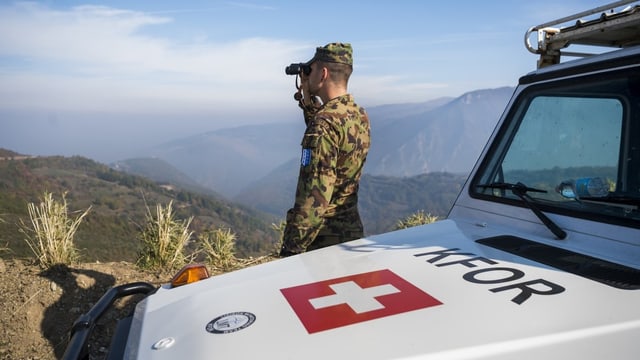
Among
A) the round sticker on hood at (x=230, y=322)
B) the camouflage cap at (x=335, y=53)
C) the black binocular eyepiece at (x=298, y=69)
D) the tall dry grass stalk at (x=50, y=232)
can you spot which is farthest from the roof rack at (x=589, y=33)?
the tall dry grass stalk at (x=50, y=232)

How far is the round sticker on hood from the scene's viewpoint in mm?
1489

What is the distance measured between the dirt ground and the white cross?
2.50 m

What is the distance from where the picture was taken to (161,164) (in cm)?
17688

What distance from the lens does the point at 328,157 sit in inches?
111

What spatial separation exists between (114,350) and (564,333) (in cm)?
149

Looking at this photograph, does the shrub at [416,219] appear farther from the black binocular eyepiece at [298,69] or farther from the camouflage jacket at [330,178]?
the black binocular eyepiece at [298,69]

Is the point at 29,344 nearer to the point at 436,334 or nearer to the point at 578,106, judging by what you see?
the point at 436,334

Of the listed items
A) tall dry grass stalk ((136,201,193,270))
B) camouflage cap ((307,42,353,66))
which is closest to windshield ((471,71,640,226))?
camouflage cap ((307,42,353,66))

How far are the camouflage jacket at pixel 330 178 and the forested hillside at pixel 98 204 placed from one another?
2946 millimetres

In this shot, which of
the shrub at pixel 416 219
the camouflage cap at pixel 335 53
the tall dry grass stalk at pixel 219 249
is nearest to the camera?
the camouflage cap at pixel 335 53

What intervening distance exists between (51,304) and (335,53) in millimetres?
3297

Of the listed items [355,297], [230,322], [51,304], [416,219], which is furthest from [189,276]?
[416,219]

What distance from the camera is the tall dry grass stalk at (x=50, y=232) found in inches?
182

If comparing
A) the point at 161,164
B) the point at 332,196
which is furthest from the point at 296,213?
the point at 161,164
